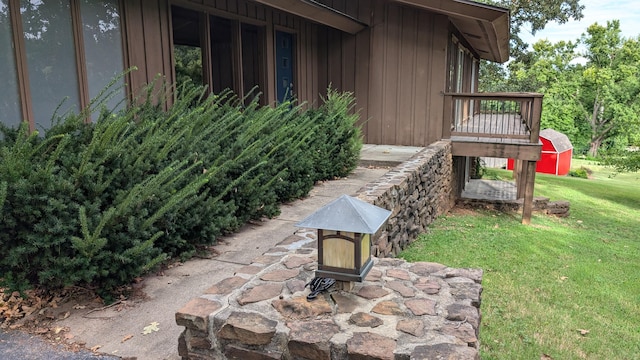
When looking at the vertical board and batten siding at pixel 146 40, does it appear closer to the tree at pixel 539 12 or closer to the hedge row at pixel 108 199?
the hedge row at pixel 108 199

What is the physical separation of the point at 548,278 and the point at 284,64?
5803mm

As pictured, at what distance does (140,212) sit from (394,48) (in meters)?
7.85

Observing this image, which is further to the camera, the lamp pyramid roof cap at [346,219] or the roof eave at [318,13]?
the roof eave at [318,13]

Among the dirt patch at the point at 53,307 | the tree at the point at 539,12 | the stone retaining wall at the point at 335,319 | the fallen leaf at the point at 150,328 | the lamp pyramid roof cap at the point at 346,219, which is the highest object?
the tree at the point at 539,12

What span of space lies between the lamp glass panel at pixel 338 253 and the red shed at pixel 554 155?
75.2 ft

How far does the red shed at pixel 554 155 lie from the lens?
901 inches

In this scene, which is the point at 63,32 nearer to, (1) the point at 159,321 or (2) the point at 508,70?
(1) the point at 159,321

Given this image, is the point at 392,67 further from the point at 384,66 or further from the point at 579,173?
the point at 579,173

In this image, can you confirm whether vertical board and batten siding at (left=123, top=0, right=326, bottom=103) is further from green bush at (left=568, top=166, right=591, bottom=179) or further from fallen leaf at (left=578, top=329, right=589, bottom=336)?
green bush at (left=568, top=166, right=591, bottom=179)

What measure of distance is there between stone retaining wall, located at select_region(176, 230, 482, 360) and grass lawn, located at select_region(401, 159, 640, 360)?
1557 mm

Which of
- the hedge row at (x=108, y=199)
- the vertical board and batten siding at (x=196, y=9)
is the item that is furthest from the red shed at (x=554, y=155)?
the hedge row at (x=108, y=199)

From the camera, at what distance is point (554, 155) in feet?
75.2

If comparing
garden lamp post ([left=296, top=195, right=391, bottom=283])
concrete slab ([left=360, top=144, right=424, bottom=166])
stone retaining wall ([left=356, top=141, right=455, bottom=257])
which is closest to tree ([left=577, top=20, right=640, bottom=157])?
concrete slab ([left=360, top=144, right=424, bottom=166])

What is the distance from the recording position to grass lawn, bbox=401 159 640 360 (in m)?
3.96
